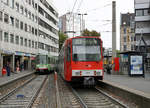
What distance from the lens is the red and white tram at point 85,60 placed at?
13.2 meters

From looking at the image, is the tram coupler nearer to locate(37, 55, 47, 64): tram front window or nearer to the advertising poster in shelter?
the advertising poster in shelter

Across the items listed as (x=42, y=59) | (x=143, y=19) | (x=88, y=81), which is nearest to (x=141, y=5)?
(x=143, y=19)

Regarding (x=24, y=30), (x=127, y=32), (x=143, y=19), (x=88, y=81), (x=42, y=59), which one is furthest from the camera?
(x=127, y=32)

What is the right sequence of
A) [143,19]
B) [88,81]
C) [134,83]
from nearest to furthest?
[88,81] < [134,83] < [143,19]

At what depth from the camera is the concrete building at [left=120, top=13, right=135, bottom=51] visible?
77419 mm

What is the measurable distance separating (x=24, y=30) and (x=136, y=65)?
28.7 metres

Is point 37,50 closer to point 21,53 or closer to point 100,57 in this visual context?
point 21,53

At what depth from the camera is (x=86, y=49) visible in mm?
13672

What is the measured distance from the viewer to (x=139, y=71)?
843 inches

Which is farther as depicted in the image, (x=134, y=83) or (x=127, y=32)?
(x=127, y=32)

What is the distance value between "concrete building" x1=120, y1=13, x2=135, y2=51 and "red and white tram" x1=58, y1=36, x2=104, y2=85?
62.9m

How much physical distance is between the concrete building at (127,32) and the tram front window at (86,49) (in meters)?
62.8

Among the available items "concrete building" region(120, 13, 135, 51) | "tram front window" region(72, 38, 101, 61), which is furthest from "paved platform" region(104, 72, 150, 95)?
"concrete building" region(120, 13, 135, 51)

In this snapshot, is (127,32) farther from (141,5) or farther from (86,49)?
(86,49)
